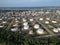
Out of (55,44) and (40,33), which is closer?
(55,44)

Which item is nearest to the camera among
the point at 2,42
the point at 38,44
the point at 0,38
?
the point at 2,42

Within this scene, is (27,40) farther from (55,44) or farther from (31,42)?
(55,44)

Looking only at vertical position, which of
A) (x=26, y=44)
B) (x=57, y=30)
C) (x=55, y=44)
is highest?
(x=26, y=44)

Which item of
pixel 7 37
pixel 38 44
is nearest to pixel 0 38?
pixel 7 37

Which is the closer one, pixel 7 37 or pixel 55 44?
pixel 7 37

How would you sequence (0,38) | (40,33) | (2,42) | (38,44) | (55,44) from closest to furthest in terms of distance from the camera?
1. (2,42)
2. (0,38)
3. (38,44)
4. (55,44)
5. (40,33)

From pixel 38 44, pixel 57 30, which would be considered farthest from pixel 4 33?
pixel 57 30

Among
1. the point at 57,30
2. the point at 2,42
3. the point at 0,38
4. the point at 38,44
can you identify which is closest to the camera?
the point at 2,42

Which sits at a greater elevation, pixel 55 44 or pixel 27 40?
pixel 27 40

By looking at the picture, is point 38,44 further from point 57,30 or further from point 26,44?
point 57,30

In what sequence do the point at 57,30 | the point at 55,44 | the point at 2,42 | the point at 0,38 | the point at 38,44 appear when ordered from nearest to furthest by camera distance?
1. the point at 2,42
2. the point at 0,38
3. the point at 38,44
4. the point at 55,44
5. the point at 57,30
